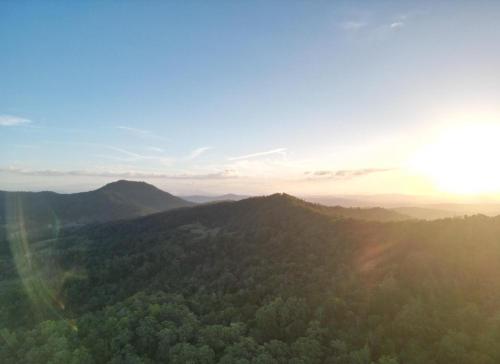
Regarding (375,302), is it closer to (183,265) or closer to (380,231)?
(380,231)

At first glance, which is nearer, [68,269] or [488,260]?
[488,260]

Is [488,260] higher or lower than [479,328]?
higher

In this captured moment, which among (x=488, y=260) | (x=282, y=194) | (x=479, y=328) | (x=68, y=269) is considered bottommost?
(x=68, y=269)

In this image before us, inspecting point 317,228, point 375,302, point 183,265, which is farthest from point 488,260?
point 183,265

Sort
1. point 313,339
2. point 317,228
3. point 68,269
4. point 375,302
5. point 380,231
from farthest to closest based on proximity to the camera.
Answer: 1. point 68,269
2. point 317,228
3. point 380,231
4. point 375,302
5. point 313,339

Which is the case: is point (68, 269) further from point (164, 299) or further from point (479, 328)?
point (479, 328)

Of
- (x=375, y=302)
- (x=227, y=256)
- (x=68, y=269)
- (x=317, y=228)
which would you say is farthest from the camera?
(x=68, y=269)
